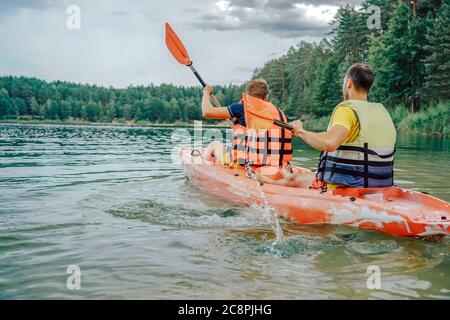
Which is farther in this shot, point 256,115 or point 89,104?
point 89,104

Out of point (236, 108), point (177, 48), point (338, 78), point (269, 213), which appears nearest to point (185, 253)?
point (269, 213)

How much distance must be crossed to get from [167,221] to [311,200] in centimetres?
160

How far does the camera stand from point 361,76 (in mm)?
4707

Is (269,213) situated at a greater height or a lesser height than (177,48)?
lesser

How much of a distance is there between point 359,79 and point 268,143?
6.03 feet

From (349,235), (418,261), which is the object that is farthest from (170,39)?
(418,261)

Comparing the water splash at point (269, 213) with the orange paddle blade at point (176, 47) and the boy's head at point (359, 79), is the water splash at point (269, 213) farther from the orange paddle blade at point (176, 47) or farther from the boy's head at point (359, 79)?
the orange paddle blade at point (176, 47)

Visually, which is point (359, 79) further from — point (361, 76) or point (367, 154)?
point (367, 154)

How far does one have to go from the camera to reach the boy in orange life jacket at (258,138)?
622 cm

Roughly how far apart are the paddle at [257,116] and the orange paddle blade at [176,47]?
10.0 ft

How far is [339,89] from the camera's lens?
149ft

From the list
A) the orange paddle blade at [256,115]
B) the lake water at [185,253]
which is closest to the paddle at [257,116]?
the orange paddle blade at [256,115]

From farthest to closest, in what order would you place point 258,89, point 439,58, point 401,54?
point 401,54 < point 439,58 < point 258,89
